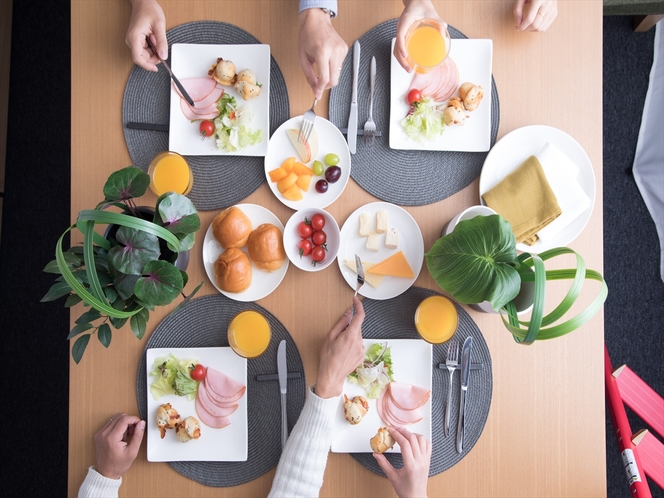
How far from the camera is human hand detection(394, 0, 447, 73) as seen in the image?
104cm

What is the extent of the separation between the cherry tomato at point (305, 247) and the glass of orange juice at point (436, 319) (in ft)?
0.93

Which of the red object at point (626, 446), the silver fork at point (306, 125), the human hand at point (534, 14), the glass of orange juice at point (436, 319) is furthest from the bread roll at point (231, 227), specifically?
the red object at point (626, 446)

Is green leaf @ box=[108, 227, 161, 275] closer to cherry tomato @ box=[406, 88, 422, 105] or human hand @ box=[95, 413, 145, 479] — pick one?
human hand @ box=[95, 413, 145, 479]

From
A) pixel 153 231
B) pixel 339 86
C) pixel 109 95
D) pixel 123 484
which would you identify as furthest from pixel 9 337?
pixel 339 86

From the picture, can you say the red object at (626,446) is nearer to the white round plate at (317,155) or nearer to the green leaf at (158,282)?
the white round plate at (317,155)

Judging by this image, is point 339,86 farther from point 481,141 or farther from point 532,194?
point 532,194

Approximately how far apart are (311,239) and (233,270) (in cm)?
19

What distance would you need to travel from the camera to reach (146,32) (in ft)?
3.46

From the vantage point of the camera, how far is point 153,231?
2.51 ft

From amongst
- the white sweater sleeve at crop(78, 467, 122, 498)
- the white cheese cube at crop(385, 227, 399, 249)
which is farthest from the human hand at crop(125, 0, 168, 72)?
the white sweater sleeve at crop(78, 467, 122, 498)

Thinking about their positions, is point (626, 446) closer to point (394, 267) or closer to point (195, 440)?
point (394, 267)

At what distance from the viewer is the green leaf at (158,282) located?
0.80 meters

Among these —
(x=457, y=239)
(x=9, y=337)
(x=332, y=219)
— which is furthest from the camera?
(x=9, y=337)

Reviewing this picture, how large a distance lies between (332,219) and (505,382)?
56 cm
